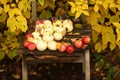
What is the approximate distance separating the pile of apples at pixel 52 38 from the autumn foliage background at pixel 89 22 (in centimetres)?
13

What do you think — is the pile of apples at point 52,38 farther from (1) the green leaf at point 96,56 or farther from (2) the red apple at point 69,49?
(1) the green leaf at point 96,56

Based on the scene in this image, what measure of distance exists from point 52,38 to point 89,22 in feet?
2.23

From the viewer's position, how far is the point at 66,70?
4.66 metres

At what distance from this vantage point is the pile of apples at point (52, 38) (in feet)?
11.1

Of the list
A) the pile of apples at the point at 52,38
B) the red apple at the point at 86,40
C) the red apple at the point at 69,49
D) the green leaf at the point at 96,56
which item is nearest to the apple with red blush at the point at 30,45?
the pile of apples at the point at 52,38

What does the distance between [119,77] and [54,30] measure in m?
1.09

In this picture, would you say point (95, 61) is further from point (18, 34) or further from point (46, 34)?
point (46, 34)

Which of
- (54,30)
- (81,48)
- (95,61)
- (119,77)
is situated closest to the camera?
(81,48)

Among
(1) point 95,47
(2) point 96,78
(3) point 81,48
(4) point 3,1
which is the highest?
(4) point 3,1

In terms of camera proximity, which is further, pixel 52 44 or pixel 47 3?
pixel 47 3

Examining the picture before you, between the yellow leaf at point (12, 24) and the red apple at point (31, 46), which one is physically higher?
the yellow leaf at point (12, 24)

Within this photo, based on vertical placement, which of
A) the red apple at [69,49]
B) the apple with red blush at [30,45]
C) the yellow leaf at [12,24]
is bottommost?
the red apple at [69,49]

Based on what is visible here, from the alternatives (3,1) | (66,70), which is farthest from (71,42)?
(66,70)

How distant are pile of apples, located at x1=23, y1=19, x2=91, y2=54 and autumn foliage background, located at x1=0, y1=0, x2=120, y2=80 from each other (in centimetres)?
13
